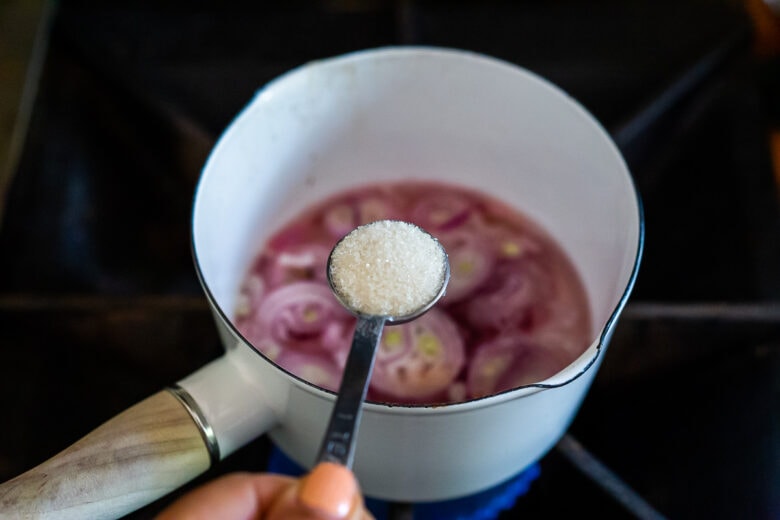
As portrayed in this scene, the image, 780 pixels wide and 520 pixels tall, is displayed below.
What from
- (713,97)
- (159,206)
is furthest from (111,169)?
(713,97)

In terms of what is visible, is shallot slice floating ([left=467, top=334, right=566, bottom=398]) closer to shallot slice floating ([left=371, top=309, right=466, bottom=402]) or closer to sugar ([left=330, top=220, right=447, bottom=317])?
shallot slice floating ([left=371, top=309, right=466, bottom=402])

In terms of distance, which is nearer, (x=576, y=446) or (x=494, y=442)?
(x=494, y=442)

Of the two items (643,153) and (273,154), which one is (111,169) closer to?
(273,154)

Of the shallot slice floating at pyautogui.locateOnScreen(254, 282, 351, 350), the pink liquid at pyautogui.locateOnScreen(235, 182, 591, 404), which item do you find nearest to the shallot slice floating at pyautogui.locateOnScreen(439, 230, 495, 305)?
the pink liquid at pyautogui.locateOnScreen(235, 182, 591, 404)

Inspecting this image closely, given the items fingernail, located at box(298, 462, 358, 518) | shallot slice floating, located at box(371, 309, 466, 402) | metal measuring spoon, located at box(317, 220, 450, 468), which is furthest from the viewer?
shallot slice floating, located at box(371, 309, 466, 402)

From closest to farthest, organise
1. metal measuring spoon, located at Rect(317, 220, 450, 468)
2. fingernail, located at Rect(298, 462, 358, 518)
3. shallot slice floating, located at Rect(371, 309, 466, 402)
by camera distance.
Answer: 1. fingernail, located at Rect(298, 462, 358, 518)
2. metal measuring spoon, located at Rect(317, 220, 450, 468)
3. shallot slice floating, located at Rect(371, 309, 466, 402)

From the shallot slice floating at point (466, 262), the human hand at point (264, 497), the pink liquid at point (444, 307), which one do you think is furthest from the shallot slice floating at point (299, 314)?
the human hand at point (264, 497)

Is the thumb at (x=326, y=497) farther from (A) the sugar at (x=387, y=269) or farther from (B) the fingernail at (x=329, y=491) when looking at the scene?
(A) the sugar at (x=387, y=269)

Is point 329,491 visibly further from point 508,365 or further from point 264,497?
point 508,365
